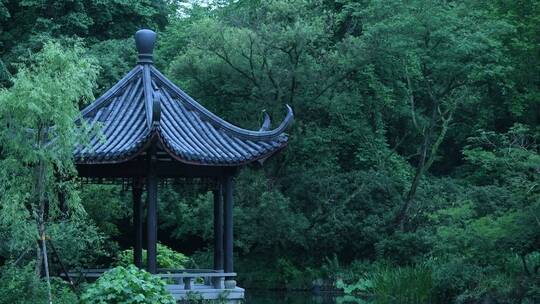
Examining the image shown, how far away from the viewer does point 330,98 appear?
2638 centimetres

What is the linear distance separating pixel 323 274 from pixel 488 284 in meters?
8.22

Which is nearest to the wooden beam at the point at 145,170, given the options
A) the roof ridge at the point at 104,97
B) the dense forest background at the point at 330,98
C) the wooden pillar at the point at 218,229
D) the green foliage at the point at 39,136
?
the wooden pillar at the point at 218,229

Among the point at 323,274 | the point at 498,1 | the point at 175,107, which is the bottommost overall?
the point at 323,274

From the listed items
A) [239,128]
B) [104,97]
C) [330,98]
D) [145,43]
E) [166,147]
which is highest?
[330,98]

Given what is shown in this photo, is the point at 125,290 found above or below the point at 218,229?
below

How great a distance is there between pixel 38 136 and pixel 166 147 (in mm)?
1676

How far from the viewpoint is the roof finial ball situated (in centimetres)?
1352

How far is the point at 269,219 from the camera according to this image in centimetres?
2505

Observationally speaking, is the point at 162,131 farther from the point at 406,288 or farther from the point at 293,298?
the point at 293,298

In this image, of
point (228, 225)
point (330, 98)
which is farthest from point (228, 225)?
point (330, 98)

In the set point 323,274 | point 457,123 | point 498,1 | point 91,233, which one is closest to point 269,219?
point 323,274

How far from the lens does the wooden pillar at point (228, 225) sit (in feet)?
43.6

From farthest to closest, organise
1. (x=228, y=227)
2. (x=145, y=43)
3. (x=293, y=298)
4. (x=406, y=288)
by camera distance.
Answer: (x=293, y=298) → (x=406, y=288) → (x=145, y=43) → (x=228, y=227)

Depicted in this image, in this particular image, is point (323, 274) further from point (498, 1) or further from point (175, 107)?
point (175, 107)
